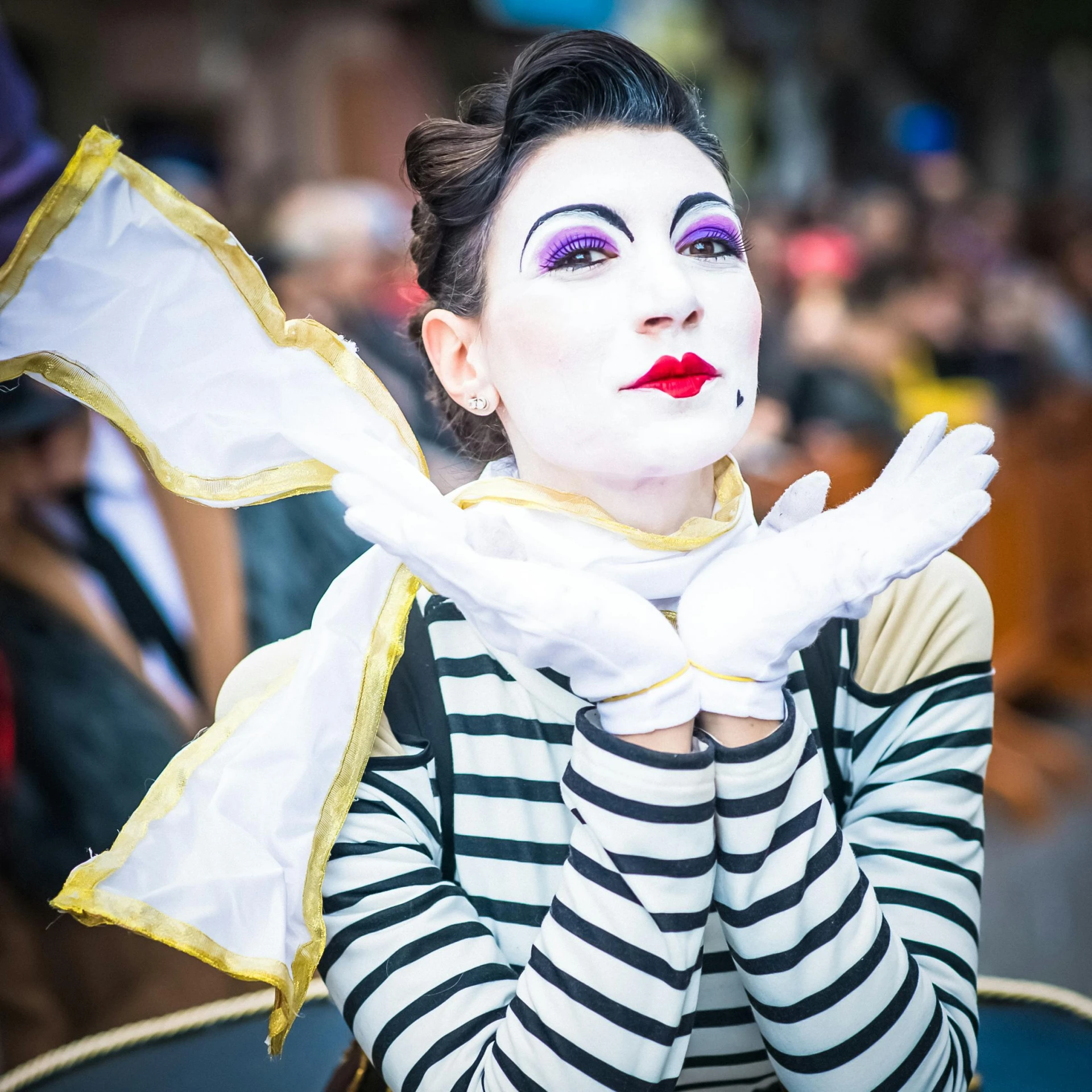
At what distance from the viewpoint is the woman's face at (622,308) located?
809 millimetres

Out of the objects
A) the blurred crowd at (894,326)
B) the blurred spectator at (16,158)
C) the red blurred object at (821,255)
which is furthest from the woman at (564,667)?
the red blurred object at (821,255)

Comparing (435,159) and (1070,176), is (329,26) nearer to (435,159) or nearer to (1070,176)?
(435,159)

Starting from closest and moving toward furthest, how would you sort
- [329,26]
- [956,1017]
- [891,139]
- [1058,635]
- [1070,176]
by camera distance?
[956,1017], [1058,635], [329,26], [891,139], [1070,176]

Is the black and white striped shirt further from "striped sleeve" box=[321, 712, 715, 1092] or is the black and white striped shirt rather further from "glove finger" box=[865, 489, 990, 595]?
"glove finger" box=[865, 489, 990, 595]

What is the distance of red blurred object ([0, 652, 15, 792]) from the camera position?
165cm

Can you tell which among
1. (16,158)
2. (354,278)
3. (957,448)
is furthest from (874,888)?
(354,278)

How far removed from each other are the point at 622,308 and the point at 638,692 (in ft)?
0.86

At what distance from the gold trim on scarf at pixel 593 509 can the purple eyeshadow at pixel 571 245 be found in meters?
0.16

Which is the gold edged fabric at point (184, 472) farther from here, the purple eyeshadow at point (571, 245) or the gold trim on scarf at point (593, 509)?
the purple eyeshadow at point (571, 245)

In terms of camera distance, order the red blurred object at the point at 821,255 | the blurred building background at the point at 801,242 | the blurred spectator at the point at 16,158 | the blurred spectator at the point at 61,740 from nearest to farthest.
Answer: the blurred spectator at the point at 16,158
the blurred spectator at the point at 61,740
the blurred building background at the point at 801,242
the red blurred object at the point at 821,255

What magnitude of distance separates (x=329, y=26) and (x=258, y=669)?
575cm

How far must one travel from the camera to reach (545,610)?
0.73 m

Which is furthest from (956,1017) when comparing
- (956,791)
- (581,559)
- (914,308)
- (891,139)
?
(891,139)

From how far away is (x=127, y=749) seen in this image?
5.80ft
